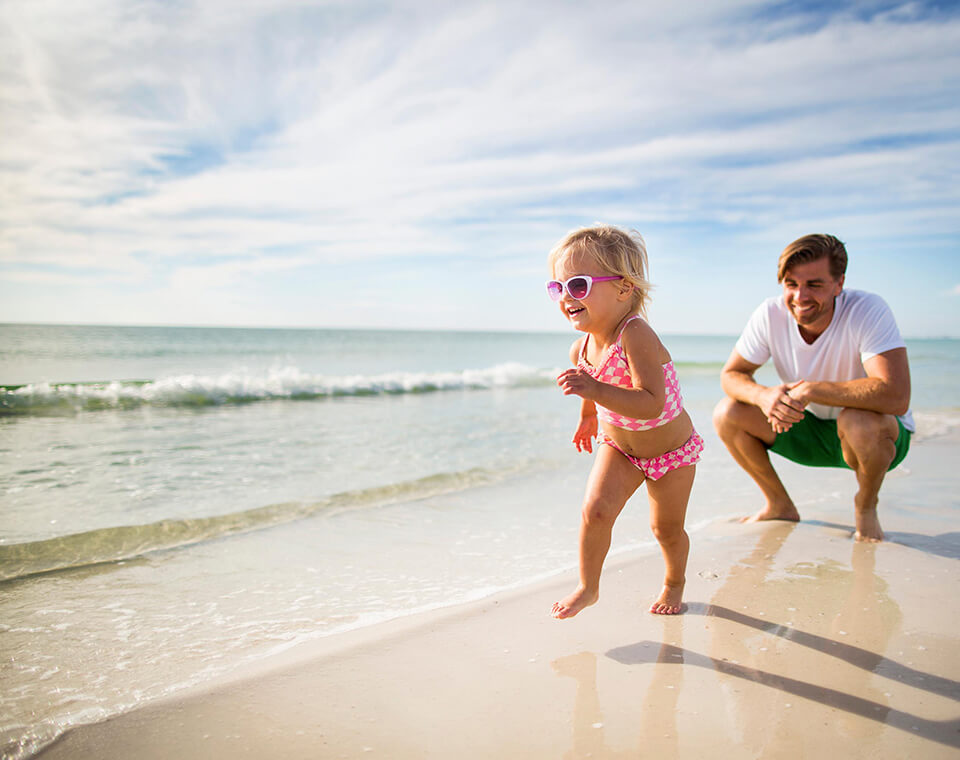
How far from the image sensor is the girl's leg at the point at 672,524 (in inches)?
101

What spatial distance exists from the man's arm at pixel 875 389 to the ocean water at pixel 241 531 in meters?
1.17

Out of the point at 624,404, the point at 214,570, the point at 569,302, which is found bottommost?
the point at 214,570

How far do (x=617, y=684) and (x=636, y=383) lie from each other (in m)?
1.04

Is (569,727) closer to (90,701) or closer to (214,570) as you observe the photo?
(90,701)

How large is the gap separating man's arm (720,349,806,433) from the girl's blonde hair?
3.77ft

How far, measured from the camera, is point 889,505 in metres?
4.25

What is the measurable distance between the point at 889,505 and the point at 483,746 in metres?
3.73

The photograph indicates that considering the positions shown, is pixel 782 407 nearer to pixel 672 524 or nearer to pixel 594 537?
pixel 672 524

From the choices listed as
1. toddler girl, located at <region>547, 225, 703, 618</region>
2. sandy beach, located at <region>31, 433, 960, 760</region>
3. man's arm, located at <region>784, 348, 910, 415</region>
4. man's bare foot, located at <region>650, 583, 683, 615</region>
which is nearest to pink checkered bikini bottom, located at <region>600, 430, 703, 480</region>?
toddler girl, located at <region>547, 225, 703, 618</region>

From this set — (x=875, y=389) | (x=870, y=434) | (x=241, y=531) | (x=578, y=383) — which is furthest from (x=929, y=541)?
(x=241, y=531)

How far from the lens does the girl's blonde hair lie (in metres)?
2.51

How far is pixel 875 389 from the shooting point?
3.36 metres

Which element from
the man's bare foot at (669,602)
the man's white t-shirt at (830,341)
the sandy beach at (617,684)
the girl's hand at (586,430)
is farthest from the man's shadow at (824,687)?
the man's white t-shirt at (830,341)

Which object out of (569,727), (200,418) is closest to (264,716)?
(569,727)
